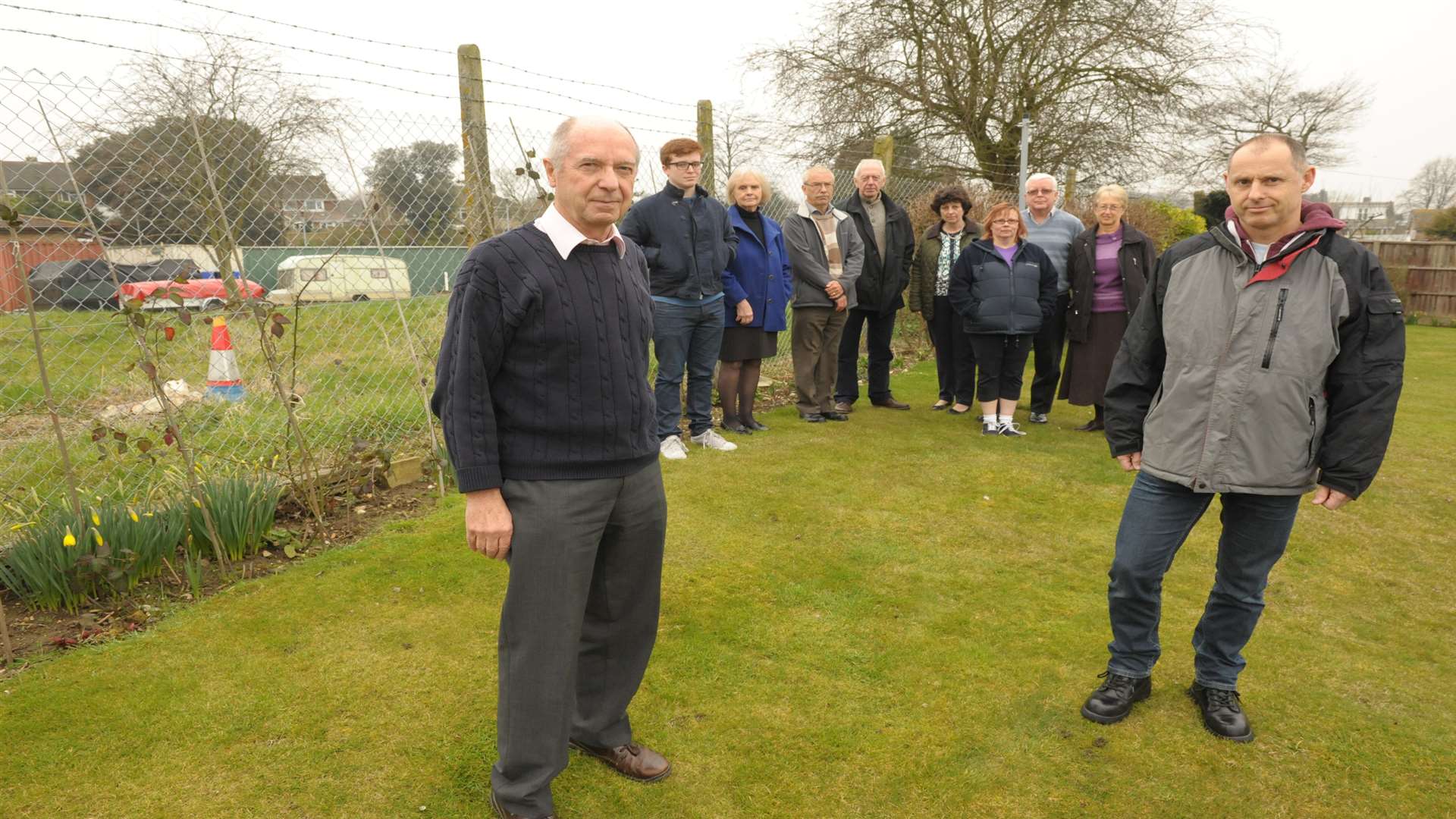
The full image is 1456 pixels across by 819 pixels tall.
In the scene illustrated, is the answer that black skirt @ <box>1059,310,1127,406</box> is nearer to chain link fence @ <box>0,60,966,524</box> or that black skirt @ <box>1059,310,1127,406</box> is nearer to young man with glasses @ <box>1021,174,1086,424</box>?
young man with glasses @ <box>1021,174,1086,424</box>

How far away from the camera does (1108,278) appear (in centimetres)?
583

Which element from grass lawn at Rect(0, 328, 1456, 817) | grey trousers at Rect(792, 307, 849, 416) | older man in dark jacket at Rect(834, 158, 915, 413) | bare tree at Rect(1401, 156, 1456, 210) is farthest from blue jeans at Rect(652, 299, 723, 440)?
bare tree at Rect(1401, 156, 1456, 210)

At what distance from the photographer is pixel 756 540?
3951mm

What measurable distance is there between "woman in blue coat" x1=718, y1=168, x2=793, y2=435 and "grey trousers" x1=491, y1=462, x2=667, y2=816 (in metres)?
A: 3.49

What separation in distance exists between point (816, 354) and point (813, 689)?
3.75 metres

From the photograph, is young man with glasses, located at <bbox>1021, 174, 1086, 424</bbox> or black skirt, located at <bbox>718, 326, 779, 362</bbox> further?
young man with glasses, located at <bbox>1021, 174, 1086, 424</bbox>

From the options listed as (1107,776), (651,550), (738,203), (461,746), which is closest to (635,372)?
(651,550)

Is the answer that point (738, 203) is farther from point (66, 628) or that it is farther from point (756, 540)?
point (66, 628)

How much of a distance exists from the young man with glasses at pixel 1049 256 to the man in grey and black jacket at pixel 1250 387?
3802 millimetres

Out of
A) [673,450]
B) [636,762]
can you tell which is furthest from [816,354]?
[636,762]

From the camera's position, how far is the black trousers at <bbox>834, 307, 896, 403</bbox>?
6629mm

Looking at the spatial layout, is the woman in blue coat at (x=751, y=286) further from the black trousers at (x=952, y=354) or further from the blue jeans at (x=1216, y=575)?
the blue jeans at (x=1216, y=575)

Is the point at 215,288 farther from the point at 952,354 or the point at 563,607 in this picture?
the point at 952,354

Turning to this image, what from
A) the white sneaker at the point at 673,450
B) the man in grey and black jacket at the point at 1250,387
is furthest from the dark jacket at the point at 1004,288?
the man in grey and black jacket at the point at 1250,387
